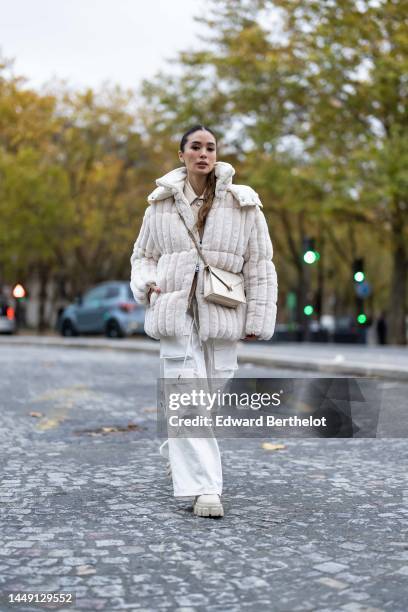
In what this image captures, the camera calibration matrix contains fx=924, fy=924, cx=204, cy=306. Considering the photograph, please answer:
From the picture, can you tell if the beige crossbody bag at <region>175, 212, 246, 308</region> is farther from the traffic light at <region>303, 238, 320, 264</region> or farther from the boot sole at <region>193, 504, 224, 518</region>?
the traffic light at <region>303, 238, 320, 264</region>

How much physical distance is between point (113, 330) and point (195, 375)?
2159cm

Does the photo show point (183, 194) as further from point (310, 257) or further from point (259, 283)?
point (310, 257)

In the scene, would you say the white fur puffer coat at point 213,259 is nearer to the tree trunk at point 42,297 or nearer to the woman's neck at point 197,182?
the woman's neck at point 197,182

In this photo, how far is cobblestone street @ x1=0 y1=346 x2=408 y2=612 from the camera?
3.35 m

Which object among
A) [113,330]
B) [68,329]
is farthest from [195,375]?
[68,329]

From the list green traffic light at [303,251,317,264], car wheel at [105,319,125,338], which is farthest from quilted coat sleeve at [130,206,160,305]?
car wheel at [105,319,125,338]

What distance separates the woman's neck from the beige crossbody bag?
196mm

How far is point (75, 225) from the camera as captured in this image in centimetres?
3734

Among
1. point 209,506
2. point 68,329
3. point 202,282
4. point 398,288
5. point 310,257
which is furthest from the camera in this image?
point 68,329

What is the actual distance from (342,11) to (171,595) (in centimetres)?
2360

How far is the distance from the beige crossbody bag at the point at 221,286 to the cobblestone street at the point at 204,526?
41.2 inches

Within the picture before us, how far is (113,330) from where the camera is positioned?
2598 cm

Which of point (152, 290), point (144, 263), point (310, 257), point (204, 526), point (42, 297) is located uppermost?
point (310, 257)

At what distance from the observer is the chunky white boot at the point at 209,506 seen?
4.41m
